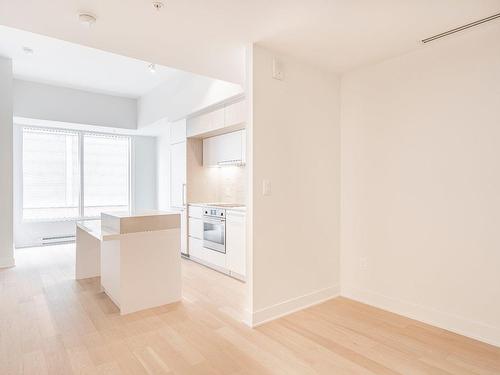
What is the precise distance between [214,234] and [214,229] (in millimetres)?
70

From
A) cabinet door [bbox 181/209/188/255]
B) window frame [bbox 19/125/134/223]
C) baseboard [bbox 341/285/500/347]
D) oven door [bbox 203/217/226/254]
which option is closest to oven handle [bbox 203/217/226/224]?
oven door [bbox 203/217/226/254]

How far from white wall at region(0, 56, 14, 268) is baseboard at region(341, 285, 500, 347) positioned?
4.85 meters

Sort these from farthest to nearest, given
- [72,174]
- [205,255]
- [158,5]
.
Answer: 1. [72,174]
2. [205,255]
3. [158,5]

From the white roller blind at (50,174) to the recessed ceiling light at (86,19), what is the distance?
514 cm

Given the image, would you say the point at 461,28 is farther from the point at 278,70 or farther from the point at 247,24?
the point at 247,24

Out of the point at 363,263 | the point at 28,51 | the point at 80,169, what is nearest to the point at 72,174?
the point at 80,169

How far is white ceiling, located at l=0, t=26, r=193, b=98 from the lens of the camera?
411 cm

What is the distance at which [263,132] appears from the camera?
2.72m

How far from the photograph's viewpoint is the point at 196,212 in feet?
15.8

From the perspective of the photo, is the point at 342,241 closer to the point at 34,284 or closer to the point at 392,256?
the point at 392,256

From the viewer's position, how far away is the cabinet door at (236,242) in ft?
12.6

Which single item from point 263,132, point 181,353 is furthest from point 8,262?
point 263,132

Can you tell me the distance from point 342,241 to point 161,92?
4.29 meters

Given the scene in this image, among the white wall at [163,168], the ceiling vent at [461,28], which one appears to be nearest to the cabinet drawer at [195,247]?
the white wall at [163,168]
